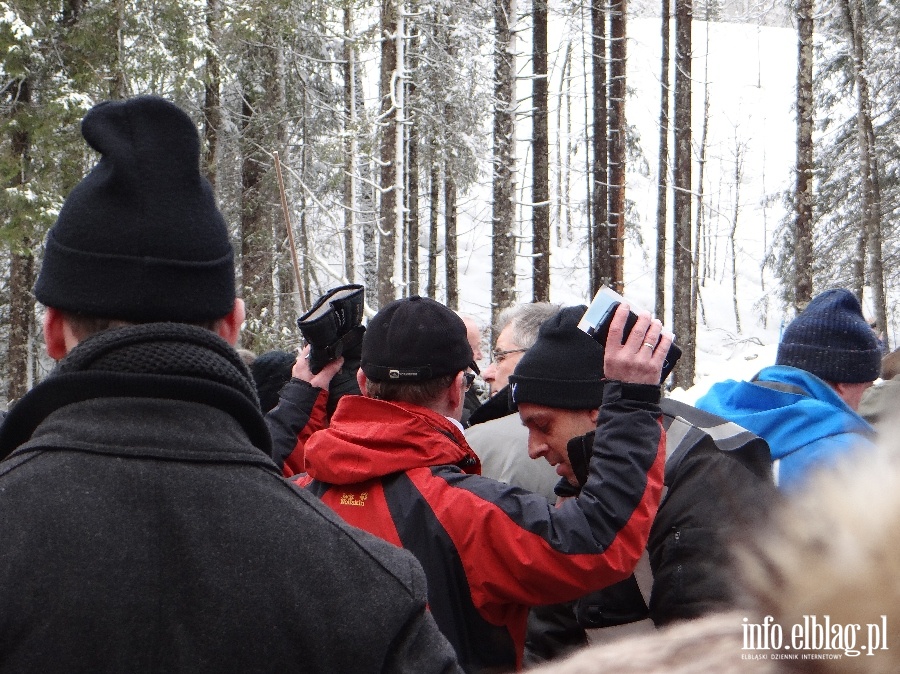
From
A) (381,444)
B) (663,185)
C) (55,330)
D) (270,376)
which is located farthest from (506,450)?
(663,185)

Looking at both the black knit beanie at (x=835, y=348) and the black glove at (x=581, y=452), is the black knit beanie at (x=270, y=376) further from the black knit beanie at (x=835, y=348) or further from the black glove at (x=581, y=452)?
the black glove at (x=581, y=452)

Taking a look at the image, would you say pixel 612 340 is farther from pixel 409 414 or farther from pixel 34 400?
pixel 34 400

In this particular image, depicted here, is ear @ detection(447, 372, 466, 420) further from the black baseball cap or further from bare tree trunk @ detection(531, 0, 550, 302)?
bare tree trunk @ detection(531, 0, 550, 302)

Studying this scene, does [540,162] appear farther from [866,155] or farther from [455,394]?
[455,394]

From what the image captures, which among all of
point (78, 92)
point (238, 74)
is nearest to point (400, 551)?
point (78, 92)

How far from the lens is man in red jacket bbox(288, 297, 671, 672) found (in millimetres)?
2402

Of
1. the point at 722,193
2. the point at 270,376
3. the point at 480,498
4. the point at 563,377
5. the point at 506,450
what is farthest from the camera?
the point at 722,193

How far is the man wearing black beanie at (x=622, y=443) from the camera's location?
2434 mm

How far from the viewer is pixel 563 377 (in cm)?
310

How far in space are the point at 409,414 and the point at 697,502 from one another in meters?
0.86

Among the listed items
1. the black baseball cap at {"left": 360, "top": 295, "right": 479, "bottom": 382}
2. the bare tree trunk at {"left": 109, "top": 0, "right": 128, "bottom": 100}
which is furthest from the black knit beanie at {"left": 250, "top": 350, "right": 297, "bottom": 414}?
the bare tree trunk at {"left": 109, "top": 0, "right": 128, "bottom": 100}

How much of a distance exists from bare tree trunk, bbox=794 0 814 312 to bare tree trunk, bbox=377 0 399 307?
7.10m

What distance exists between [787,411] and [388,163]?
15.1 m

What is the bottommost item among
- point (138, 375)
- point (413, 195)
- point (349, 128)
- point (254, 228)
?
point (138, 375)
